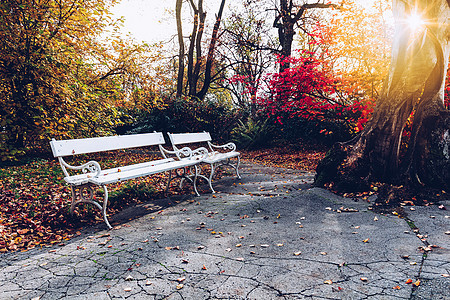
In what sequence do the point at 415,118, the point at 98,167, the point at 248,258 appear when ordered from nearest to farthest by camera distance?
the point at 248,258, the point at 98,167, the point at 415,118

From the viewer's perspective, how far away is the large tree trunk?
451 cm

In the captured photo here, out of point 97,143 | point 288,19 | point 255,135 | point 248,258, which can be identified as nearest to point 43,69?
point 97,143

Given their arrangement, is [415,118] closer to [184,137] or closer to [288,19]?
[184,137]

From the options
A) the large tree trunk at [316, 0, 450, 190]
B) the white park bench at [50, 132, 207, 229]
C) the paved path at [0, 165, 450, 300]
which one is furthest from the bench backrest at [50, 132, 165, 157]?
the large tree trunk at [316, 0, 450, 190]

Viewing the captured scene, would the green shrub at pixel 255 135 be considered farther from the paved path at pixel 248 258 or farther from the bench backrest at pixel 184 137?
the paved path at pixel 248 258

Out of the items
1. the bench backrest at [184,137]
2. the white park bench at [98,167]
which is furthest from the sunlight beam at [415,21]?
the bench backrest at [184,137]

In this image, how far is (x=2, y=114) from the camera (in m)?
7.16

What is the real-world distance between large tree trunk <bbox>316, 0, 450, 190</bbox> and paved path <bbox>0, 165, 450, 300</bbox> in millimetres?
815

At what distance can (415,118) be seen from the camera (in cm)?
476

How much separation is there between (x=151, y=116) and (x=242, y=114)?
4.42 m

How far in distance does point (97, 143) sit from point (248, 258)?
3.03m

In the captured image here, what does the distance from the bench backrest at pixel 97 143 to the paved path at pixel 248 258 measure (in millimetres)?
1144

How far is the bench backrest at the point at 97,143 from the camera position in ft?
12.7

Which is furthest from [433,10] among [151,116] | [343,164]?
[151,116]
